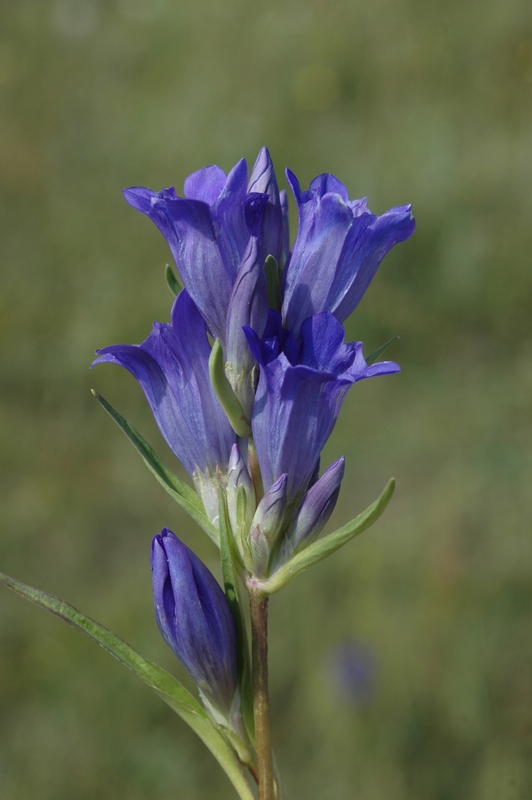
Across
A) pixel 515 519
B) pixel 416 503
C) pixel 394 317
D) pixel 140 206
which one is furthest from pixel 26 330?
pixel 140 206

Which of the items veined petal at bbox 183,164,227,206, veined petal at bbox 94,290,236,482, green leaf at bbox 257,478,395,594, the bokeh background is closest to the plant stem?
green leaf at bbox 257,478,395,594

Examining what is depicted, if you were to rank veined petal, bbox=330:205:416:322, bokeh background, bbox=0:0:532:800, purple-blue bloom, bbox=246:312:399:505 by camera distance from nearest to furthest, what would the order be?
purple-blue bloom, bbox=246:312:399:505 < veined petal, bbox=330:205:416:322 < bokeh background, bbox=0:0:532:800

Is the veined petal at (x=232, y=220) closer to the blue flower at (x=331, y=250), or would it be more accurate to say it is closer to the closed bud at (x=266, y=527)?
the blue flower at (x=331, y=250)

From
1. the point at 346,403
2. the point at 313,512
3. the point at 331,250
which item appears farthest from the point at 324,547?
the point at 346,403

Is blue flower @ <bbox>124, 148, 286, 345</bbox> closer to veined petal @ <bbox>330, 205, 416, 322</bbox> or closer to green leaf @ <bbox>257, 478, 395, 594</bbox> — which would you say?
veined petal @ <bbox>330, 205, 416, 322</bbox>

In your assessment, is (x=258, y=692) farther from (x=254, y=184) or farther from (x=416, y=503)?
(x=416, y=503)

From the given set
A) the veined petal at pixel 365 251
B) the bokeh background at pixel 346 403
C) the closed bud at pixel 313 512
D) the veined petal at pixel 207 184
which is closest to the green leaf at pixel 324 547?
the closed bud at pixel 313 512

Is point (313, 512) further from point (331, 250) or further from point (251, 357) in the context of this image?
point (331, 250)
